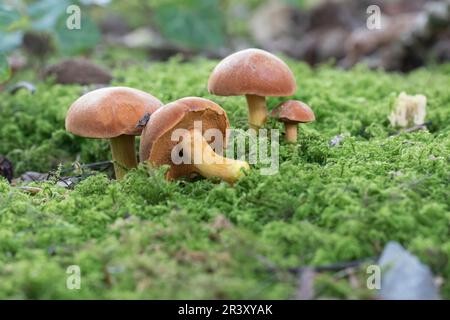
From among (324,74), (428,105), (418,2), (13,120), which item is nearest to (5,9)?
(13,120)

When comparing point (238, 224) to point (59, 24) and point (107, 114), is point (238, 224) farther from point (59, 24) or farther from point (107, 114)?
point (59, 24)

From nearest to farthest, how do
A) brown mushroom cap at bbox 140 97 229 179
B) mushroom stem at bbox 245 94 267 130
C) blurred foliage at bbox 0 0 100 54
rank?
brown mushroom cap at bbox 140 97 229 179 < mushroom stem at bbox 245 94 267 130 < blurred foliage at bbox 0 0 100 54

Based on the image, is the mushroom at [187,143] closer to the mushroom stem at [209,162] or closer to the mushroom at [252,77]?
the mushroom stem at [209,162]

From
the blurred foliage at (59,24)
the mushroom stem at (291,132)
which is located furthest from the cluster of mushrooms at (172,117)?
the blurred foliage at (59,24)

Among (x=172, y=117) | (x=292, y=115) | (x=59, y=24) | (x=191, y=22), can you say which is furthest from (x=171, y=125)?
(x=191, y=22)

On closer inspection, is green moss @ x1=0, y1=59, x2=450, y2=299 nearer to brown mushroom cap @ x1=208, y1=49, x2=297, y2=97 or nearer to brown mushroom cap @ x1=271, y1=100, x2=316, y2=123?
brown mushroom cap @ x1=271, y1=100, x2=316, y2=123

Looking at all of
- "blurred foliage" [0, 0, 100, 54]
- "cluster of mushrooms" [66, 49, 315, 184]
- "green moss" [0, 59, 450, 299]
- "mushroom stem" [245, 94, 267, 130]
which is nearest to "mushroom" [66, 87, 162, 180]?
"cluster of mushrooms" [66, 49, 315, 184]

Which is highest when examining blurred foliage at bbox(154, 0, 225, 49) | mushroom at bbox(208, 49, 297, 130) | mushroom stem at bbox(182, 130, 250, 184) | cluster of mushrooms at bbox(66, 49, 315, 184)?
blurred foliage at bbox(154, 0, 225, 49)

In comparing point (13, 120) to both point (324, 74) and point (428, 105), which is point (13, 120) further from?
point (428, 105)
